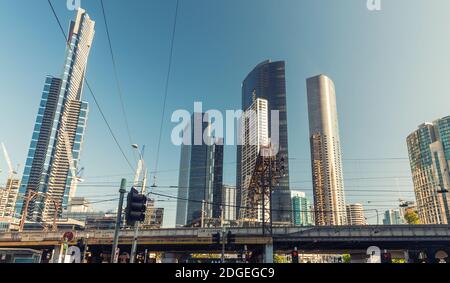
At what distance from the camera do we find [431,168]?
157 metres

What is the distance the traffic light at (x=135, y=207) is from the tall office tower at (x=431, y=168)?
156 meters

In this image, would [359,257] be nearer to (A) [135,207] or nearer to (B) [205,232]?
(B) [205,232]

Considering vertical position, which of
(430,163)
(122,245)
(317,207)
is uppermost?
(430,163)

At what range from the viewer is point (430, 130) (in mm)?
171500

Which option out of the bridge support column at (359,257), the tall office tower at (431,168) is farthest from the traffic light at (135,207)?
the tall office tower at (431,168)

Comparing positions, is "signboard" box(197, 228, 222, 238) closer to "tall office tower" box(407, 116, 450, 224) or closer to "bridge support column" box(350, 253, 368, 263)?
"bridge support column" box(350, 253, 368, 263)

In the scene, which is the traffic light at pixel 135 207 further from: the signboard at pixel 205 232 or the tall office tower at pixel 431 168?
the tall office tower at pixel 431 168

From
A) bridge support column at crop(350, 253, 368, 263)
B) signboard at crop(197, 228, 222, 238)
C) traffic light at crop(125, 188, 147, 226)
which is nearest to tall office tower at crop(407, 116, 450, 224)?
Result: bridge support column at crop(350, 253, 368, 263)

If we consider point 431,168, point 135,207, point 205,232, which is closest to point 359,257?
point 205,232

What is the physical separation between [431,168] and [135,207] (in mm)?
187814
